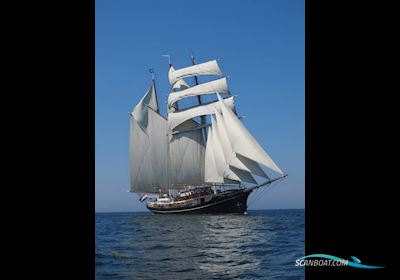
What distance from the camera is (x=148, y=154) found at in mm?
53031

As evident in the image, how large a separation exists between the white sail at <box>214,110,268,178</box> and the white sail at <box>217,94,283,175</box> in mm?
1636

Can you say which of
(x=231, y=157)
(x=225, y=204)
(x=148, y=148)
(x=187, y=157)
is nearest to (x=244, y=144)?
(x=231, y=157)

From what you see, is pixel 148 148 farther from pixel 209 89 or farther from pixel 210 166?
pixel 209 89

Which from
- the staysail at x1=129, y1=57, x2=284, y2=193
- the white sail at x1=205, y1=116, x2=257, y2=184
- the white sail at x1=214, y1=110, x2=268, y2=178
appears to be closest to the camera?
the white sail at x1=214, y1=110, x2=268, y2=178

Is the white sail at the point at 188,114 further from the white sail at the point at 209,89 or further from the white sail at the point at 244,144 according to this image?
the white sail at the point at 244,144

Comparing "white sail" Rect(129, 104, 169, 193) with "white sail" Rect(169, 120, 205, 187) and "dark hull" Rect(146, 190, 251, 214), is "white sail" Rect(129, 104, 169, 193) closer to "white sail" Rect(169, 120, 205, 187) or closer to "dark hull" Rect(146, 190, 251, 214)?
"white sail" Rect(169, 120, 205, 187)

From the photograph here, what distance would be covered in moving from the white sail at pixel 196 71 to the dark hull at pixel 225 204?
588 inches

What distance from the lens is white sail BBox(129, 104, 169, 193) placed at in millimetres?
52062

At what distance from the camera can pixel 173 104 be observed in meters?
57.9

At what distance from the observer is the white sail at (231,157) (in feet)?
145

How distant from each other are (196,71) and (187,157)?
11267 mm

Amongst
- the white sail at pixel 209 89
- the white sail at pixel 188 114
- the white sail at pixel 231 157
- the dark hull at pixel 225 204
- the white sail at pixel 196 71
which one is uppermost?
the white sail at pixel 196 71
